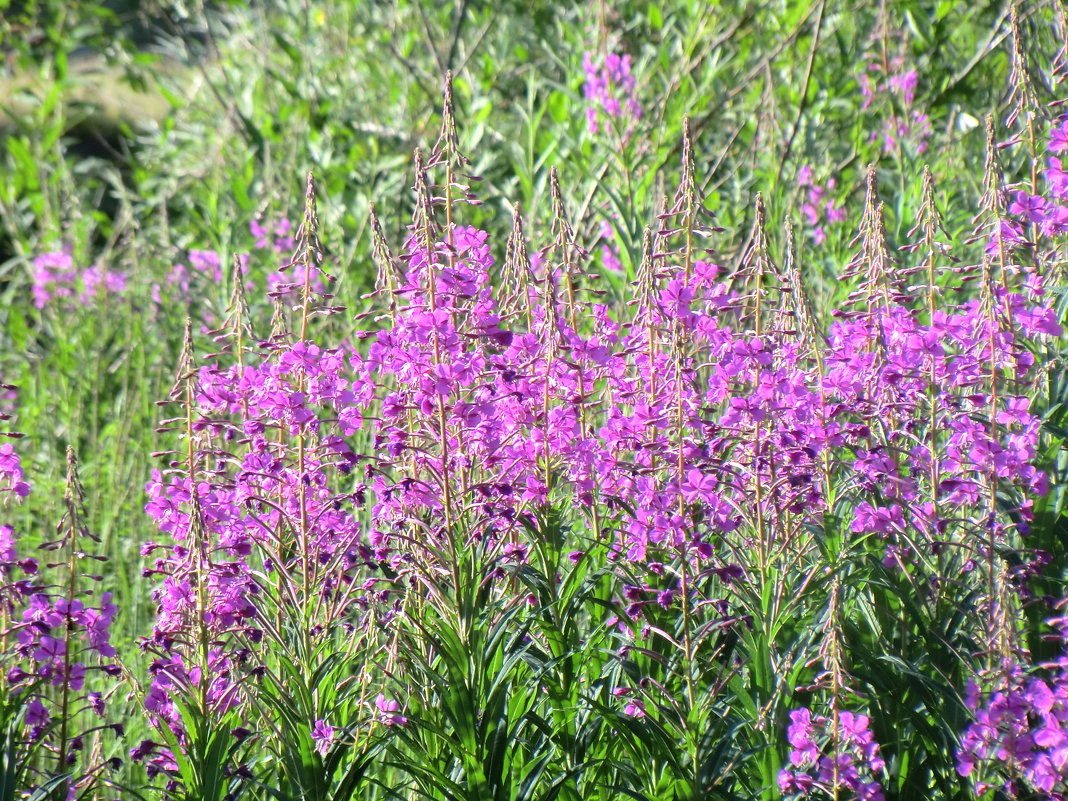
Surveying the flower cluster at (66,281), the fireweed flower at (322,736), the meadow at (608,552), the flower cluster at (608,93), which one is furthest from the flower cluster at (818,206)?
the flower cluster at (66,281)

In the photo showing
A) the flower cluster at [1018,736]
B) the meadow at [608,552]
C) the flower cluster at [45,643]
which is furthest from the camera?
the flower cluster at [45,643]

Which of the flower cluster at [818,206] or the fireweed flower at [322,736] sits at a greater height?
the flower cluster at [818,206]

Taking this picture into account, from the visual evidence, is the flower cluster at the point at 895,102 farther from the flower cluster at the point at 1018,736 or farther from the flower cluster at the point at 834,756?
the flower cluster at the point at 834,756

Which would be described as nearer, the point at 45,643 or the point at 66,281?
the point at 45,643

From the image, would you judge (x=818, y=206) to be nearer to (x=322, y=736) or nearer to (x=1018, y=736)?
(x=1018, y=736)

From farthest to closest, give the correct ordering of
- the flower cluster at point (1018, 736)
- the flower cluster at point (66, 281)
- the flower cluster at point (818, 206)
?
the flower cluster at point (66, 281)
the flower cluster at point (818, 206)
the flower cluster at point (1018, 736)

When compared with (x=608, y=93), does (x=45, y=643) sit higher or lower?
lower

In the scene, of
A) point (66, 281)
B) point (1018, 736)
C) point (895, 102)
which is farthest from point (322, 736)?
point (66, 281)

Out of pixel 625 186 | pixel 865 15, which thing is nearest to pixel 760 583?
pixel 625 186

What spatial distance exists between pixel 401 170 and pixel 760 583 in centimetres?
410

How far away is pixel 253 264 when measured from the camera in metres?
5.59

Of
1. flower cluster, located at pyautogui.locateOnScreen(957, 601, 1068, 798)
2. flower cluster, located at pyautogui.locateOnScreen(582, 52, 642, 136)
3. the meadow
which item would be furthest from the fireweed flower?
flower cluster, located at pyautogui.locateOnScreen(582, 52, 642, 136)

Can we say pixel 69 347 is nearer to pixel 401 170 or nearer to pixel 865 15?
pixel 401 170

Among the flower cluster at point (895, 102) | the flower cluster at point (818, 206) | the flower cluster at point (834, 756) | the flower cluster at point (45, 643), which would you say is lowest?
the flower cluster at point (834, 756)
